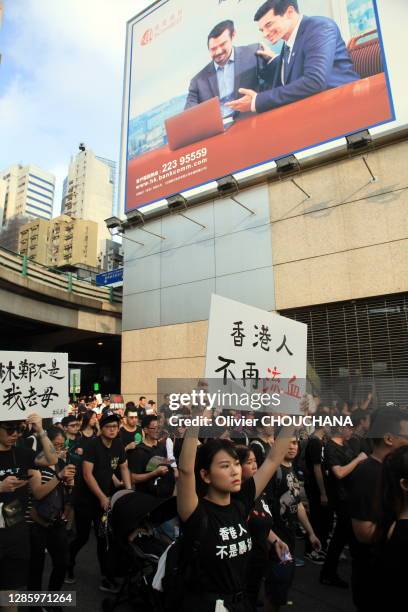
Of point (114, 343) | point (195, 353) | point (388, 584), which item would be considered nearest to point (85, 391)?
point (114, 343)

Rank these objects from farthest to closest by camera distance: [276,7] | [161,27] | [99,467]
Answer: [161,27] < [276,7] < [99,467]

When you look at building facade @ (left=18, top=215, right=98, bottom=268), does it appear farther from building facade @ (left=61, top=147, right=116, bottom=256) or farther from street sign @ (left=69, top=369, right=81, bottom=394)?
street sign @ (left=69, top=369, right=81, bottom=394)

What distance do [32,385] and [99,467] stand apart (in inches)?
48.1

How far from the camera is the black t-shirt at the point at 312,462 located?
17.7ft

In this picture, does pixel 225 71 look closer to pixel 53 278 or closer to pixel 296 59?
pixel 296 59

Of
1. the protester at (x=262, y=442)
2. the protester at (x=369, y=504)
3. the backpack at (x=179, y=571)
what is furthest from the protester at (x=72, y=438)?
the protester at (x=369, y=504)

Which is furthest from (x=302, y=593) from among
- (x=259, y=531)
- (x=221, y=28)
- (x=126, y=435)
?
(x=221, y=28)

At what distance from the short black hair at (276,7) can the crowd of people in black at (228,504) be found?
14.3 m

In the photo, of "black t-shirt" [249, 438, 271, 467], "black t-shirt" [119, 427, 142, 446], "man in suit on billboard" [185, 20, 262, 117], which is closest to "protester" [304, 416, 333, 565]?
"black t-shirt" [249, 438, 271, 467]

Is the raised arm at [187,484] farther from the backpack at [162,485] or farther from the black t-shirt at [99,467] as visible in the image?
the black t-shirt at [99,467]

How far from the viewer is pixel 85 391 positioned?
110ft

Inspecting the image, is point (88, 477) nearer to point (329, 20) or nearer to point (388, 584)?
point (388, 584)

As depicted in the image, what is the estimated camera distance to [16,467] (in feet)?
11.3

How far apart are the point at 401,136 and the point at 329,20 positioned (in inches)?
188
